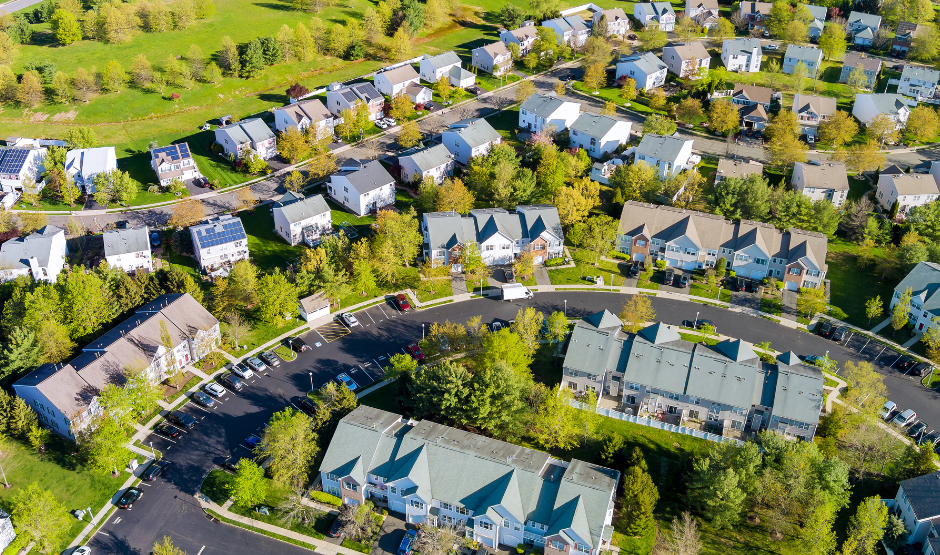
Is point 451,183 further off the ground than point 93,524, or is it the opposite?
point 451,183

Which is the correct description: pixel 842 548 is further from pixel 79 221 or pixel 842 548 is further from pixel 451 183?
pixel 79 221

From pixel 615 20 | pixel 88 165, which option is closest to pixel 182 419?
pixel 88 165

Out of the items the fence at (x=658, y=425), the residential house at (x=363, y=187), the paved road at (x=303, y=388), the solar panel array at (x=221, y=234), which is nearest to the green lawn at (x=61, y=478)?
the paved road at (x=303, y=388)

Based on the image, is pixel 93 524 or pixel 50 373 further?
pixel 50 373

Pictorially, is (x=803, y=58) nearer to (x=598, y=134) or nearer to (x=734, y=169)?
(x=734, y=169)

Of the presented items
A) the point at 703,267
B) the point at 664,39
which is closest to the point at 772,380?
the point at 703,267

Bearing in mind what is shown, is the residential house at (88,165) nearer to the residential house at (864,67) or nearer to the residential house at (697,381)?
the residential house at (697,381)

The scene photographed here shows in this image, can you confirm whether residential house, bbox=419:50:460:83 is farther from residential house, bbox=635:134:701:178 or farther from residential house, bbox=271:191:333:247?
residential house, bbox=271:191:333:247
